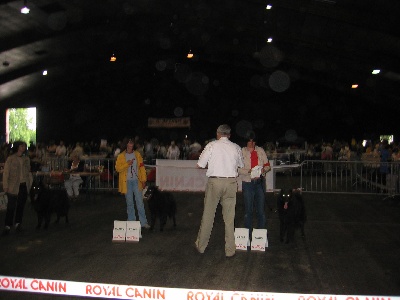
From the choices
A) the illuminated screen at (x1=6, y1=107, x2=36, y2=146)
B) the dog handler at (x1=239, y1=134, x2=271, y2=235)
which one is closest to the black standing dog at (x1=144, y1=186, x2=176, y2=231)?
the dog handler at (x1=239, y1=134, x2=271, y2=235)

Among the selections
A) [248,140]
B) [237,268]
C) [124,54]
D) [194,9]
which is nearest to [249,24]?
[194,9]

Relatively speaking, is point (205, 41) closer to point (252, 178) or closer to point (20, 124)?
point (20, 124)

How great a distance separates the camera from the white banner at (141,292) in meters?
3.89

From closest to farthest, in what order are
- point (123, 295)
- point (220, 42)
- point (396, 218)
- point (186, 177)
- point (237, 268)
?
point (123, 295), point (237, 268), point (396, 218), point (186, 177), point (220, 42)

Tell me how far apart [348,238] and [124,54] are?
2564cm

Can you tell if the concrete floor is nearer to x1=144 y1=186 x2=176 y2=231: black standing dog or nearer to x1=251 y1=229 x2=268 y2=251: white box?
x1=251 y1=229 x2=268 y2=251: white box

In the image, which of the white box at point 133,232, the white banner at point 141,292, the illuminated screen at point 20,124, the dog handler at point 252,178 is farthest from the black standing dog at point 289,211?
the illuminated screen at point 20,124

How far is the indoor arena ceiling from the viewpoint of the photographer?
19891mm

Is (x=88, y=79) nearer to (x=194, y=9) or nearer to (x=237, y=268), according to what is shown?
(x=194, y=9)

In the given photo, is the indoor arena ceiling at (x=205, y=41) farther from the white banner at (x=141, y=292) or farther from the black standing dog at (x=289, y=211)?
the white banner at (x=141, y=292)

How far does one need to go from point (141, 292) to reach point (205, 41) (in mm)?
27286

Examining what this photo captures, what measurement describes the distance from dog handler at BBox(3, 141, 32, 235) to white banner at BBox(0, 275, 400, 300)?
5437mm

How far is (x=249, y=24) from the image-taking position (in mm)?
22734

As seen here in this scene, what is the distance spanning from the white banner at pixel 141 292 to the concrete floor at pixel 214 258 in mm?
1282
